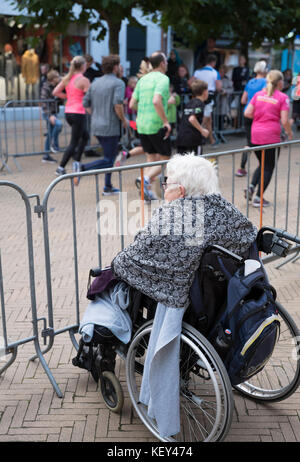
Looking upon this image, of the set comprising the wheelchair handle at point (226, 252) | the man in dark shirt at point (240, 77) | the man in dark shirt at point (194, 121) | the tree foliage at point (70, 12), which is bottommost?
the wheelchair handle at point (226, 252)

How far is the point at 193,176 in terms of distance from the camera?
295 centimetres

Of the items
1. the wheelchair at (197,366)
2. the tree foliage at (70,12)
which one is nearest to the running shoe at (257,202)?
the wheelchair at (197,366)

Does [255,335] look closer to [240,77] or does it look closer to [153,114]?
[153,114]

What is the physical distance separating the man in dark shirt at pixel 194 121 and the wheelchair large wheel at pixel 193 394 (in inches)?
202

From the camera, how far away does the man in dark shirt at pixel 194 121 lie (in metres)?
7.90

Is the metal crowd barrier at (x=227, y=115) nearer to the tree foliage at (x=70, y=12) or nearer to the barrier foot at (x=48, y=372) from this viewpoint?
the tree foliage at (x=70, y=12)

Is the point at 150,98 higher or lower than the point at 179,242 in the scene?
higher

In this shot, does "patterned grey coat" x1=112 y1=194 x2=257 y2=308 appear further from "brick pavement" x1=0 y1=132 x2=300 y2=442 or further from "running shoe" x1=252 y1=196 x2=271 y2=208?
"running shoe" x1=252 y1=196 x2=271 y2=208

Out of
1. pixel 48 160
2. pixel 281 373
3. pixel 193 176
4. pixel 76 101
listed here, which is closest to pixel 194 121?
pixel 76 101

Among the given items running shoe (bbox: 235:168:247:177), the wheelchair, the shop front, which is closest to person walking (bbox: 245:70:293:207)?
running shoe (bbox: 235:168:247:177)

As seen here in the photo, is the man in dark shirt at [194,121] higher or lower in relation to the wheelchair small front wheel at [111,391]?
higher

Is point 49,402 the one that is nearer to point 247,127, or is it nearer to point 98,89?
point 98,89

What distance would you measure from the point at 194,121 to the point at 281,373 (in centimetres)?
490
